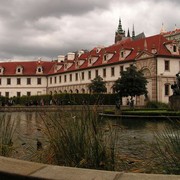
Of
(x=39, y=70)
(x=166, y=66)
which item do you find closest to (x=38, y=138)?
(x=166, y=66)

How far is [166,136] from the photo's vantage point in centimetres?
445

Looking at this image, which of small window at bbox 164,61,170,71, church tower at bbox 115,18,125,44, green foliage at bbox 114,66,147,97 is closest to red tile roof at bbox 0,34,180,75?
small window at bbox 164,61,170,71

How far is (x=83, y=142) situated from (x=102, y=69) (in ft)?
158

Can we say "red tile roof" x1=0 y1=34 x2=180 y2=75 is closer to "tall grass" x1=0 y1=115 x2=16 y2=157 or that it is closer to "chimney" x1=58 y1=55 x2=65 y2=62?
"chimney" x1=58 y1=55 x2=65 y2=62

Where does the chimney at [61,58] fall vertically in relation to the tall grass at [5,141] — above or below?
above

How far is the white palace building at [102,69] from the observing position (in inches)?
1682

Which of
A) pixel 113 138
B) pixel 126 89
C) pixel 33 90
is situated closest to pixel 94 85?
pixel 126 89

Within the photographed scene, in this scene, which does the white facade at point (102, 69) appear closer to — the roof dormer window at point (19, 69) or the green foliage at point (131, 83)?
the roof dormer window at point (19, 69)

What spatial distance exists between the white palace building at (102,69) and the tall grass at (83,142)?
125ft

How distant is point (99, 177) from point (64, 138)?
2.03 meters

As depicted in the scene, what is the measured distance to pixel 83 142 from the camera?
441 centimetres

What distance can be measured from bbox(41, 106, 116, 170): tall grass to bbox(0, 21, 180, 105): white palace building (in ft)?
125

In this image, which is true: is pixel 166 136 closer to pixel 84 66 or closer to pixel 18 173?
pixel 18 173

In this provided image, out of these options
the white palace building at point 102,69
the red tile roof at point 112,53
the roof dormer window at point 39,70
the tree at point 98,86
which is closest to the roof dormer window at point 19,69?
the white palace building at point 102,69
